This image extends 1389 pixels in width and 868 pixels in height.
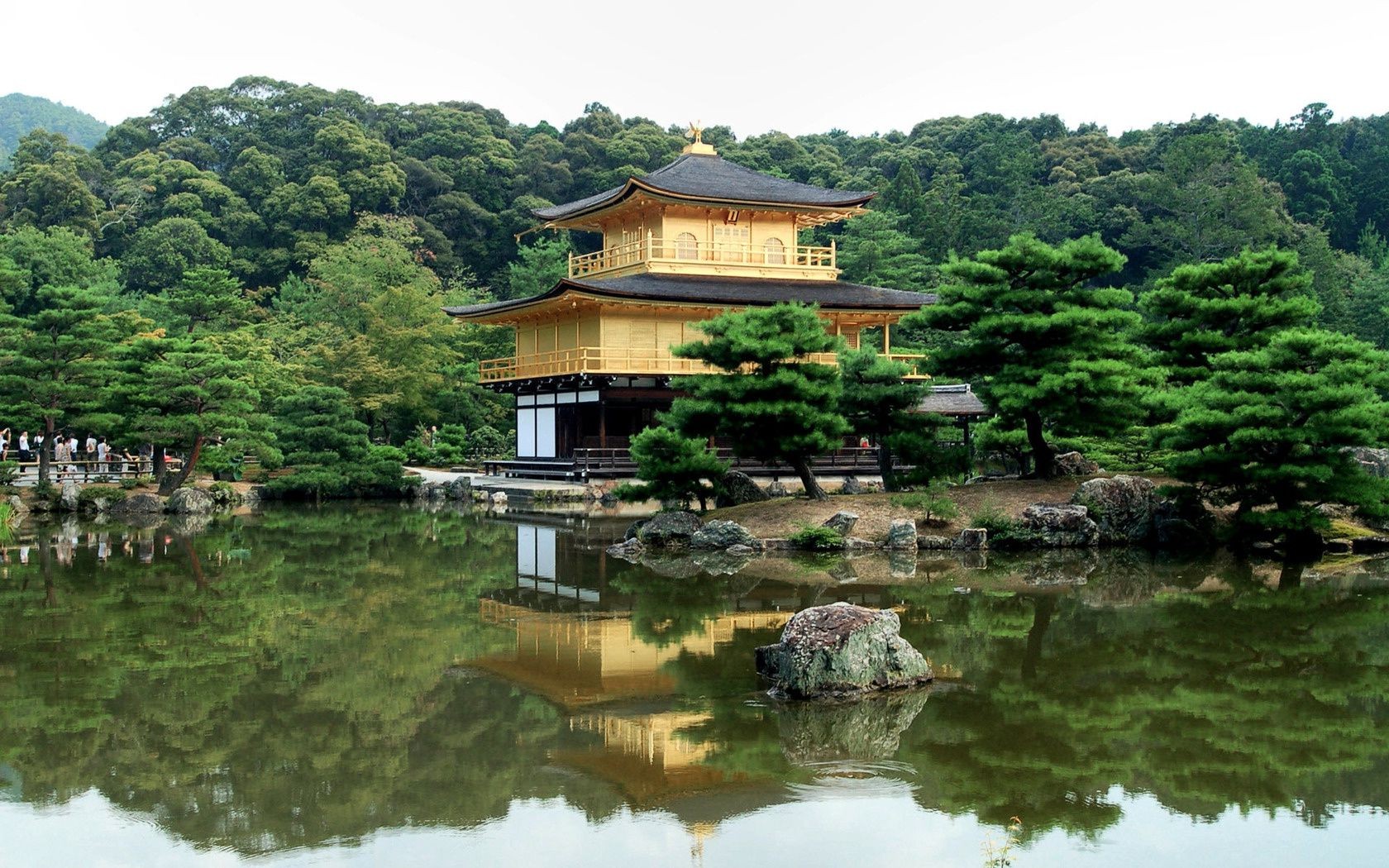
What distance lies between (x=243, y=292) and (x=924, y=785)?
50.2 m

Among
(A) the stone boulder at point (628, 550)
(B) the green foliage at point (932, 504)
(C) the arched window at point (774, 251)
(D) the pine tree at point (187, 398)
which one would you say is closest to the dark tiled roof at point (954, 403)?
(C) the arched window at point (774, 251)

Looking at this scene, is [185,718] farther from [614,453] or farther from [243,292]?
[243,292]

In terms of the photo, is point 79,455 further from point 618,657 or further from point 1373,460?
point 1373,460

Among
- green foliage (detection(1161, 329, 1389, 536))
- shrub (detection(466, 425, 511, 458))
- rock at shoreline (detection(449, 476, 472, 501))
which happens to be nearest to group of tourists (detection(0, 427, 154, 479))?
rock at shoreline (detection(449, 476, 472, 501))

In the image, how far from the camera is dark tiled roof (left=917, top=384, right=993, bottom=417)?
2786 cm

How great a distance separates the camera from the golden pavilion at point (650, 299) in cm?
3062

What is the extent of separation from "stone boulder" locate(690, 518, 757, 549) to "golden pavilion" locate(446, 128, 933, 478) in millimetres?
11179

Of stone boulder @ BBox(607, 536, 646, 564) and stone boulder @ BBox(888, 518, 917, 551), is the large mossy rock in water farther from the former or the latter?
stone boulder @ BBox(888, 518, 917, 551)

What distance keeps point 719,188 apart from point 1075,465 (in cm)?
1420

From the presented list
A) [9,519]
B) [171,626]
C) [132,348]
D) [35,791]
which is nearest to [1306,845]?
[35,791]

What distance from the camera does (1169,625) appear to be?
11820mm

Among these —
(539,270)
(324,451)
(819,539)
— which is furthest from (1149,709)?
(539,270)

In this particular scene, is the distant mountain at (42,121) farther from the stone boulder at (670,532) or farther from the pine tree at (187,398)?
the stone boulder at (670,532)

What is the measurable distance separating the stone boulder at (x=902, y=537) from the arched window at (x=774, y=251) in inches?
647
